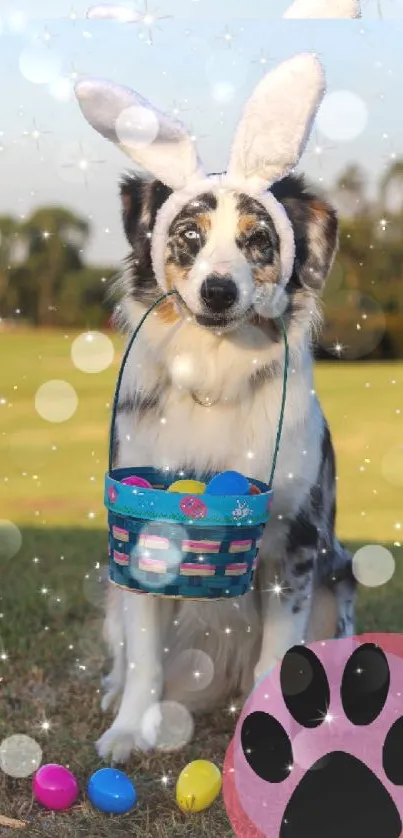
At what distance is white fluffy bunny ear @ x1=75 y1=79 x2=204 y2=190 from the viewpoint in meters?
2.34

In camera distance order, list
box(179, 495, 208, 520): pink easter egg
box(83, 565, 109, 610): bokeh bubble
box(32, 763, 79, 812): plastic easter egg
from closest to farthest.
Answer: box(179, 495, 208, 520): pink easter egg, box(32, 763, 79, 812): plastic easter egg, box(83, 565, 109, 610): bokeh bubble

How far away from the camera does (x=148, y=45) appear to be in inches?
103

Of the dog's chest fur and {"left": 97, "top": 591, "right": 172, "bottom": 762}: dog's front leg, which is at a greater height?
the dog's chest fur

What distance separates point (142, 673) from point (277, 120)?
1381 mm

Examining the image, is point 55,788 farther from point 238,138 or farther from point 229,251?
point 238,138

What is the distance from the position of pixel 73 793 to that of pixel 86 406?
169 cm

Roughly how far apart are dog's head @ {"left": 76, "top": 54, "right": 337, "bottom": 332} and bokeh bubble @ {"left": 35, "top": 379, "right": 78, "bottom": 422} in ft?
3.26

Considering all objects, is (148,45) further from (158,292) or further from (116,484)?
(116,484)

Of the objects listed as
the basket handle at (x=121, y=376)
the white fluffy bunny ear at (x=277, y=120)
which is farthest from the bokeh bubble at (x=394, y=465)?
the white fluffy bunny ear at (x=277, y=120)

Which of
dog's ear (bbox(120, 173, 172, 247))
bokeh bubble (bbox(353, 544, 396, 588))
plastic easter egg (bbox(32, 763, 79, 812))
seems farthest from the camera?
bokeh bubble (bbox(353, 544, 396, 588))

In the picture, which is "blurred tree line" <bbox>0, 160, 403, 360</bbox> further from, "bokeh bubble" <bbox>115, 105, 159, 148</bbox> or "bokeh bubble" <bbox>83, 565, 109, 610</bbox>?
"bokeh bubble" <bbox>83, 565, 109, 610</bbox>

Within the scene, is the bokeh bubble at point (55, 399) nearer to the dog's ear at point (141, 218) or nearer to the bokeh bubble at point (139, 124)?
the dog's ear at point (141, 218)

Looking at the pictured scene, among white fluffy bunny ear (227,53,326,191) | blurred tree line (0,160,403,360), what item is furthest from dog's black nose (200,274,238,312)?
blurred tree line (0,160,403,360)

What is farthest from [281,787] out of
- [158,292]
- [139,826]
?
[158,292]
